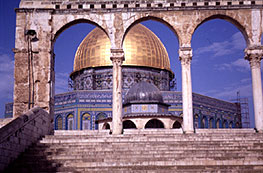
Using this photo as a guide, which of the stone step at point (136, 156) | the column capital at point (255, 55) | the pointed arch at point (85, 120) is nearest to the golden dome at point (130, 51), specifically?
the pointed arch at point (85, 120)

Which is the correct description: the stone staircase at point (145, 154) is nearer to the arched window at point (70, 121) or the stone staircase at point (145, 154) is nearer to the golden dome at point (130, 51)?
the arched window at point (70, 121)

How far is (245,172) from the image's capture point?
8938 millimetres

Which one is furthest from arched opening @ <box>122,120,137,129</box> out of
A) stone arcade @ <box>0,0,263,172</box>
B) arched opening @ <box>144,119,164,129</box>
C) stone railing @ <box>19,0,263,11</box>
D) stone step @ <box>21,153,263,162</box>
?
stone step @ <box>21,153,263,162</box>

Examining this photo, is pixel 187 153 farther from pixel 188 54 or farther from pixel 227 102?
pixel 227 102

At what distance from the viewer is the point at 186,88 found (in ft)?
47.2

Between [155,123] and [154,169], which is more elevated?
[155,123]

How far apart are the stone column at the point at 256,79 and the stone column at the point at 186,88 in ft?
8.18

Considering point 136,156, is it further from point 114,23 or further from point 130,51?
point 130,51

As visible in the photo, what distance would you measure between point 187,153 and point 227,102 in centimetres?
3464

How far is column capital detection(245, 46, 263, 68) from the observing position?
1450 cm

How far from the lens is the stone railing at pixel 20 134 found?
9156mm

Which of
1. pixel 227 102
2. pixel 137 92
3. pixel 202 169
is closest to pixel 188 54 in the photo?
pixel 202 169

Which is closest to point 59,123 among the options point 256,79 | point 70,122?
point 70,122

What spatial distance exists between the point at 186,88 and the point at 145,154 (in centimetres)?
494
